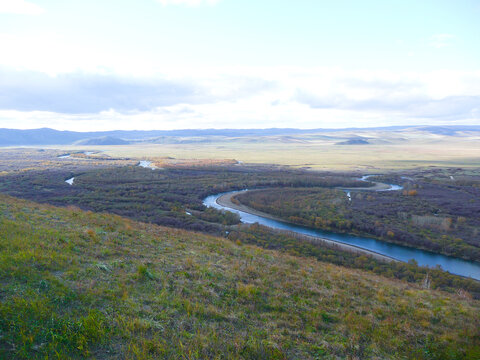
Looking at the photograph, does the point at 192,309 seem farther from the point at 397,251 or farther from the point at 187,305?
the point at 397,251

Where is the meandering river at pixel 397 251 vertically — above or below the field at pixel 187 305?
below

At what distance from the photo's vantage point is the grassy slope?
5402 mm

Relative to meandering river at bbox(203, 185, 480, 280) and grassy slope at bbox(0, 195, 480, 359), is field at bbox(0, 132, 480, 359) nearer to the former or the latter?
grassy slope at bbox(0, 195, 480, 359)

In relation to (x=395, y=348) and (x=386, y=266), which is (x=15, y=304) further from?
(x=386, y=266)

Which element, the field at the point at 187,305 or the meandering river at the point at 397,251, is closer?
the field at the point at 187,305

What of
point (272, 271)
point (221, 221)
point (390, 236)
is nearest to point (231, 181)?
point (221, 221)

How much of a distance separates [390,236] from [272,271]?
1285 inches

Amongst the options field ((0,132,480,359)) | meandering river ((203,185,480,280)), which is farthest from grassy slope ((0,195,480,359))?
meandering river ((203,185,480,280))

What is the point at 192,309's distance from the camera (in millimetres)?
7188

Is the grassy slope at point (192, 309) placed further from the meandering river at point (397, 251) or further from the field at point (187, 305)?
the meandering river at point (397, 251)

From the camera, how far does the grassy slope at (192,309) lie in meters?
5.40

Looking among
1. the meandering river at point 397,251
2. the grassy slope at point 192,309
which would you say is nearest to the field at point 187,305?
the grassy slope at point 192,309

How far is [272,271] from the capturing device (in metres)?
11.8

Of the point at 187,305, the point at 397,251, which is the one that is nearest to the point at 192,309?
the point at 187,305
